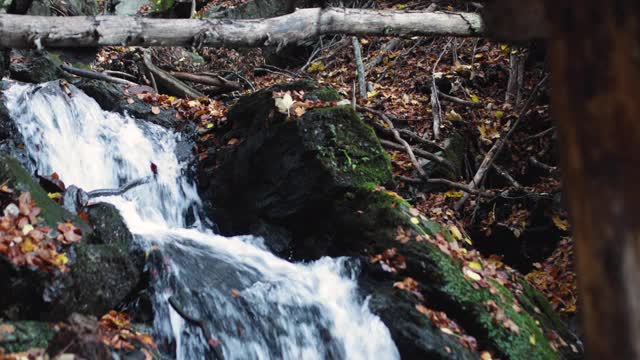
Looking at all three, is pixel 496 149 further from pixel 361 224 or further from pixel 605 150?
pixel 605 150

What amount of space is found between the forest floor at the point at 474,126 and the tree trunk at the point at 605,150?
5.55m

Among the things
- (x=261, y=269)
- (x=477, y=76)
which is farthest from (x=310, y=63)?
(x=261, y=269)

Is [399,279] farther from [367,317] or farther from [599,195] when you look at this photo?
[599,195]

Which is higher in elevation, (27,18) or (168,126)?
(27,18)

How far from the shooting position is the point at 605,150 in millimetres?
1427

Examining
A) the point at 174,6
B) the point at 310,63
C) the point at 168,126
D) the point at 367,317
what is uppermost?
the point at 174,6

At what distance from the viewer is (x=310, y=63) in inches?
484

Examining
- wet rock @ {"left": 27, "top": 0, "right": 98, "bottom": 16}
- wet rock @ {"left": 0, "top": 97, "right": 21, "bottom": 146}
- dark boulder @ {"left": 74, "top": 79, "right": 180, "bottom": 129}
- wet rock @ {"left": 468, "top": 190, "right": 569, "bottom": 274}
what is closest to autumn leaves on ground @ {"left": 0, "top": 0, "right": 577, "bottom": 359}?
wet rock @ {"left": 468, "top": 190, "right": 569, "bottom": 274}

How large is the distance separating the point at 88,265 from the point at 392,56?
8.19 m

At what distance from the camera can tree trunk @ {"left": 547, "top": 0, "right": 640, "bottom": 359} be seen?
1397 mm

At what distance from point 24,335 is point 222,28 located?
4.62m

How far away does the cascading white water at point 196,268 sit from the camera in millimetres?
5020

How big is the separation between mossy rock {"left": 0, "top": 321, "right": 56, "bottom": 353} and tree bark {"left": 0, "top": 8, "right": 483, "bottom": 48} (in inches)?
142

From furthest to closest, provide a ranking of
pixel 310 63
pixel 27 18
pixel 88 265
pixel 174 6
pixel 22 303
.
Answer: pixel 174 6
pixel 310 63
pixel 27 18
pixel 88 265
pixel 22 303
